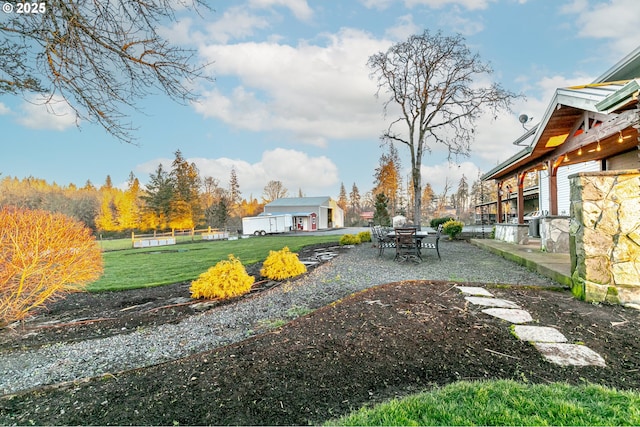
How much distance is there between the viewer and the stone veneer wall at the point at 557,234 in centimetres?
720

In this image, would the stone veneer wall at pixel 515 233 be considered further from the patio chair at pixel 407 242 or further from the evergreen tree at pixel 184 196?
the evergreen tree at pixel 184 196

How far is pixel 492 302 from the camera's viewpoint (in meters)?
3.90

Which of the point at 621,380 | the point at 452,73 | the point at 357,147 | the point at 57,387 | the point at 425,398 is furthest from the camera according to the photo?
the point at 357,147

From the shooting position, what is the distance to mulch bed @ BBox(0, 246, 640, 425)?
195 centimetres

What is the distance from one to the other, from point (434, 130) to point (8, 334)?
1864 cm

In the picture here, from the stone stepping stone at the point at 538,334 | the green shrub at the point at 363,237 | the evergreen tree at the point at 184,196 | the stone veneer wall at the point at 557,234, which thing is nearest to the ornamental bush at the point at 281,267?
the stone stepping stone at the point at 538,334

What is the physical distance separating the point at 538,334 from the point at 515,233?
821 cm

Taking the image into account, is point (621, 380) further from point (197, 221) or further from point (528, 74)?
point (197, 221)

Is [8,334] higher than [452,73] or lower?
lower

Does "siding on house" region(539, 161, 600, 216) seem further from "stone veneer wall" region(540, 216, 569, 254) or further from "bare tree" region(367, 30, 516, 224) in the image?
"bare tree" region(367, 30, 516, 224)

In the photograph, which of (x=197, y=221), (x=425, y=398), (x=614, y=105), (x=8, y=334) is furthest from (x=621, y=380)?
(x=197, y=221)

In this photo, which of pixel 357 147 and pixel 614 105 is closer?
pixel 614 105

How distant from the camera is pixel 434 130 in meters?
17.5

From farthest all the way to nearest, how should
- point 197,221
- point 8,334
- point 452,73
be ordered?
point 197,221 → point 452,73 → point 8,334
